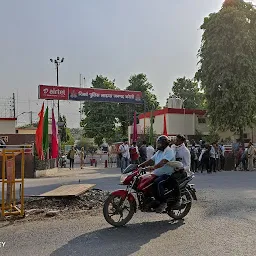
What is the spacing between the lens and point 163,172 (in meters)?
7.26

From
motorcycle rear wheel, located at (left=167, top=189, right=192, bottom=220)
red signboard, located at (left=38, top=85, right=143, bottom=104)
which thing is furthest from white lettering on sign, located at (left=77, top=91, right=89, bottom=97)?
motorcycle rear wheel, located at (left=167, top=189, right=192, bottom=220)

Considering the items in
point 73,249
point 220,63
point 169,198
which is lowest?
point 73,249

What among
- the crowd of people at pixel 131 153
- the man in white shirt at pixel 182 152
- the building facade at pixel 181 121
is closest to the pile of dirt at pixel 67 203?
the man in white shirt at pixel 182 152

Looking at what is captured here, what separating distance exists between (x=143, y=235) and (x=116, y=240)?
53 cm

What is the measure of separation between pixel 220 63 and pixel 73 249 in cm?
2848

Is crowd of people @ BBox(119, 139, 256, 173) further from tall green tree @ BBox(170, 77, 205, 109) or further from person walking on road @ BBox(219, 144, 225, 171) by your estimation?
tall green tree @ BBox(170, 77, 205, 109)

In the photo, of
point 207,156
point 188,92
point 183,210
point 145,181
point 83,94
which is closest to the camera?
point 145,181

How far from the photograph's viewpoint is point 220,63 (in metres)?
32.0

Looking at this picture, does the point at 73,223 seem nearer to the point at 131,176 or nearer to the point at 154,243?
the point at 131,176

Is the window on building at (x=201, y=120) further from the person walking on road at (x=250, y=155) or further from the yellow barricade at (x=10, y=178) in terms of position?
the yellow barricade at (x=10, y=178)

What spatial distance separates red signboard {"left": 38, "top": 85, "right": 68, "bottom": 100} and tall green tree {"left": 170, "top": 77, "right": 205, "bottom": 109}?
3102cm

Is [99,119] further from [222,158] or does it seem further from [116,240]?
[116,240]

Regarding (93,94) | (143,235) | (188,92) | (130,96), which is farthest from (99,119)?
(143,235)

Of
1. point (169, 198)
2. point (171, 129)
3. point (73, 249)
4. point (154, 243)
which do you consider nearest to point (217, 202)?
point (169, 198)
